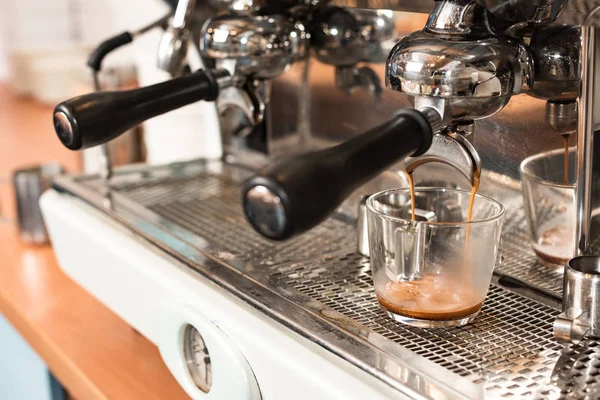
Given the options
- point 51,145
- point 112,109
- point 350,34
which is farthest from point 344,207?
point 51,145

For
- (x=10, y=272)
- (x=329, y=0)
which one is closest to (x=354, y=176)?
(x=329, y=0)

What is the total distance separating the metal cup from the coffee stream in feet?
2.09

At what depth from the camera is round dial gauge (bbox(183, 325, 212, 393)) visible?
556 mm

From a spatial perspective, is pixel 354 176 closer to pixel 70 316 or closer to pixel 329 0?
pixel 329 0

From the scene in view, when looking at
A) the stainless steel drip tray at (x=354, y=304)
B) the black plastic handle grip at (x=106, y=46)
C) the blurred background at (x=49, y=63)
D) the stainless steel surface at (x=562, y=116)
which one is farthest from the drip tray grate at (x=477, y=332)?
the blurred background at (x=49, y=63)

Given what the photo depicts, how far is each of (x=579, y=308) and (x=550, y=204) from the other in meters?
0.11

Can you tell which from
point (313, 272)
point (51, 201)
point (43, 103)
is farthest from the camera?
point (43, 103)

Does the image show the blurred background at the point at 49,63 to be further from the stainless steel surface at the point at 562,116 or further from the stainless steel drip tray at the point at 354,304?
the stainless steel surface at the point at 562,116

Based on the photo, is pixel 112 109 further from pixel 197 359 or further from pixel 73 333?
pixel 73 333

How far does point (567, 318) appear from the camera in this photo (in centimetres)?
48

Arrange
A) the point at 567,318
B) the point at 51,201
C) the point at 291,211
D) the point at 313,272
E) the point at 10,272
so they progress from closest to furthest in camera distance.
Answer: the point at 291,211 → the point at 567,318 → the point at 313,272 → the point at 51,201 → the point at 10,272

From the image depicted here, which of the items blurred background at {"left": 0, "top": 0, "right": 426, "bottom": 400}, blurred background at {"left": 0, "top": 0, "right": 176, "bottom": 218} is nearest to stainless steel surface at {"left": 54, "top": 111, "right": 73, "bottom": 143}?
blurred background at {"left": 0, "top": 0, "right": 426, "bottom": 400}

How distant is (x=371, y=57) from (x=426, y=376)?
34 cm

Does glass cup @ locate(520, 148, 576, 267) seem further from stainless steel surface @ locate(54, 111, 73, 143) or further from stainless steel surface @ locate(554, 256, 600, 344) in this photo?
stainless steel surface @ locate(54, 111, 73, 143)
